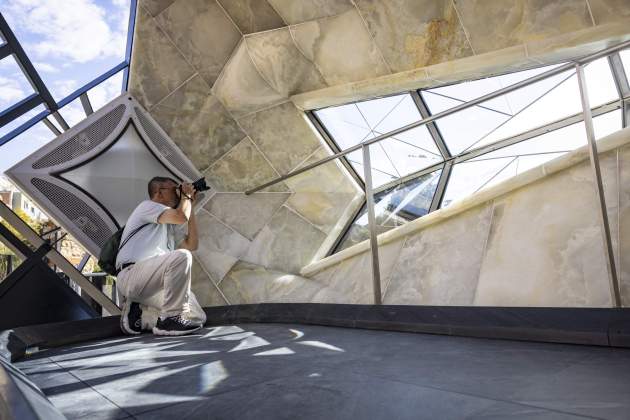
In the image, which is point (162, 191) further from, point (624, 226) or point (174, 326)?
point (624, 226)

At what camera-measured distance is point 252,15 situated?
440cm

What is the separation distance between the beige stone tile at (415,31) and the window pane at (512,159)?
1.04 m

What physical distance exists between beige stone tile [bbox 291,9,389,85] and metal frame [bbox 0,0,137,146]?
174cm

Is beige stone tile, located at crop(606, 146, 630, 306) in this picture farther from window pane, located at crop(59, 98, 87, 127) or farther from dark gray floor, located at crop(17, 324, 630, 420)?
window pane, located at crop(59, 98, 87, 127)

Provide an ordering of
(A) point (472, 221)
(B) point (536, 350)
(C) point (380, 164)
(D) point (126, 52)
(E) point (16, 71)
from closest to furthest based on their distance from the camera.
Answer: (B) point (536, 350)
(A) point (472, 221)
(E) point (16, 71)
(C) point (380, 164)
(D) point (126, 52)

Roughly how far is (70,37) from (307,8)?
198 cm

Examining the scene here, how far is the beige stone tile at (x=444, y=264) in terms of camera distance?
222cm

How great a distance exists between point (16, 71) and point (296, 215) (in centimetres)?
Answer: 279

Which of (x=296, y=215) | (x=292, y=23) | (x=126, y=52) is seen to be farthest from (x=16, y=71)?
(x=296, y=215)

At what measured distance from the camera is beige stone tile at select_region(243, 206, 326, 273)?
4.62 metres

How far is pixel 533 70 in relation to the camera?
3748 mm

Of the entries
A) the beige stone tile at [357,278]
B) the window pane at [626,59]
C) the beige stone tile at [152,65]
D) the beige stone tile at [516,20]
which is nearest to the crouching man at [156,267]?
the beige stone tile at [357,278]

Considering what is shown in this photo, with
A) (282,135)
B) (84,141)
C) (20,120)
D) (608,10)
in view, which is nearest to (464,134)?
(608,10)

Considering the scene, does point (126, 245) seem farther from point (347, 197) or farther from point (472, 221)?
point (347, 197)
